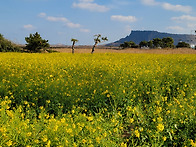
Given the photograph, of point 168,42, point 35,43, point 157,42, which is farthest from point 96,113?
point 157,42

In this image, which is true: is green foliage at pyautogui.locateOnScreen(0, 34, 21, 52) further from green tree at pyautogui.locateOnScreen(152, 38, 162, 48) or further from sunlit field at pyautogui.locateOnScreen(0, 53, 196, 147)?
green tree at pyautogui.locateOnScreen(152, 38, 162, 48)

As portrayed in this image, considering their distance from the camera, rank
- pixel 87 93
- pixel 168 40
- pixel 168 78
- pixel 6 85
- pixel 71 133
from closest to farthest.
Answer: pixel 71 133
pixel 87 93
pixel 6 85
pixel 168 78
pixel 168 40

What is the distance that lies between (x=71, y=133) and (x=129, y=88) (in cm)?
343

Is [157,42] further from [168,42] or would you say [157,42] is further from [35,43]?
[35,43]

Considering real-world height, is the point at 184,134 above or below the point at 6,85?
below

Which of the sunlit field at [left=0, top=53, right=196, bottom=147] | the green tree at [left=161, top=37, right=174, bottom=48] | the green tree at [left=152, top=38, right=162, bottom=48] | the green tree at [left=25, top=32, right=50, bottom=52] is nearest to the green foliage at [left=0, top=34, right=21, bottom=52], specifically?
the green tree at [left=25, top=32, right=50, bottom=52]

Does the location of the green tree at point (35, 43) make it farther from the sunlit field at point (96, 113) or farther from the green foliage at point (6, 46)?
the sunlit field at point (96, 113)

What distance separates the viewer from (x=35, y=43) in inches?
1565

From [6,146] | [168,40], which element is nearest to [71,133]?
[6,146]

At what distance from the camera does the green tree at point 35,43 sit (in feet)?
130

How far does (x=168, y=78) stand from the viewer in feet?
29.4

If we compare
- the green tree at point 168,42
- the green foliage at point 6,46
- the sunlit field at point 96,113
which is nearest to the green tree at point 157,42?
the green tree at point 168,42

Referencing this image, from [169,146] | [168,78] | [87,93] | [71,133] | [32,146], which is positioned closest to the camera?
[32,146]

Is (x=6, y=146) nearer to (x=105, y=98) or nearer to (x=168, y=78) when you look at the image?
(x=105, y=98)
